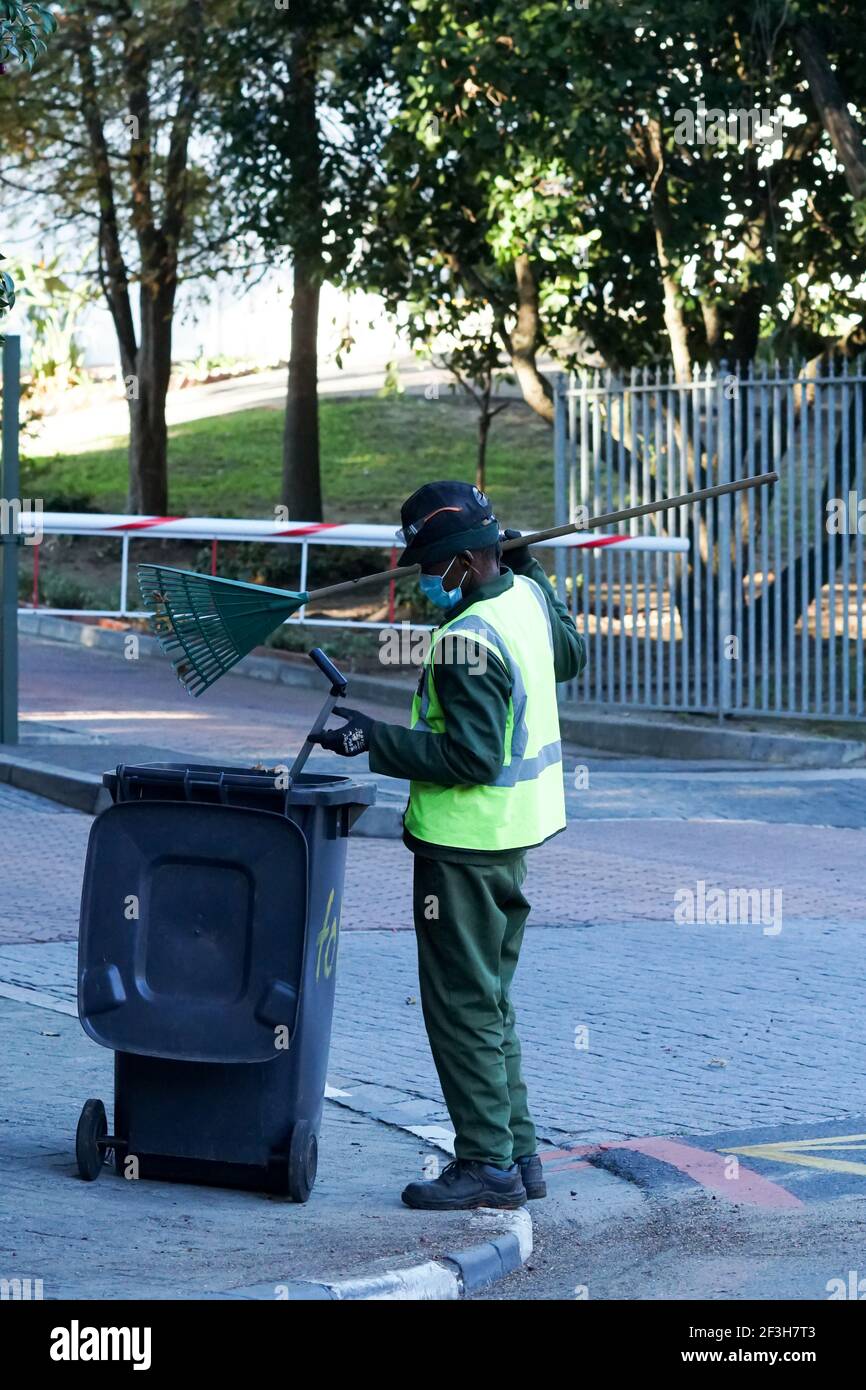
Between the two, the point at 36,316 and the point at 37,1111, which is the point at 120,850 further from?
the point at 36,316

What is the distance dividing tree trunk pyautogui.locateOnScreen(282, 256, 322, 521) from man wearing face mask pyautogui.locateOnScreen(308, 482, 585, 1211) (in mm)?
20128

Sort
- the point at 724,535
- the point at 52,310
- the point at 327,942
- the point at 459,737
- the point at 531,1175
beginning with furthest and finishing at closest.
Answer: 1. the point at 52,310
2. the point at 724,535
3. the point at 531,1175
4. the point at 327,942
5. the point at 459,737

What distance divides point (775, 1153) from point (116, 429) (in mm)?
38149

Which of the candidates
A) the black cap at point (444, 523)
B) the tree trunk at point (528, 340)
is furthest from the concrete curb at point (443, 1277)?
the tree trunk at point (528, 340)

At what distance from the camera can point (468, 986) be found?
16.3 ft

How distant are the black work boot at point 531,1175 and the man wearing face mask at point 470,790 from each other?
16 centimetres

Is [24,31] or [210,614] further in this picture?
[24,31]

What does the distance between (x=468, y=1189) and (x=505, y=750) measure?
114cm

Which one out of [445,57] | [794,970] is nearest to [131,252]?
[445,57]

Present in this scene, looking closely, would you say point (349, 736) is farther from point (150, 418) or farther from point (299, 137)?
point (150, 418)

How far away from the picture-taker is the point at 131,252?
29703 millimetres

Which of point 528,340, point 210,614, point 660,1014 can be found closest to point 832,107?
point 528,340

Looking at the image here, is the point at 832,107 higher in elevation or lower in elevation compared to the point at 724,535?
higher

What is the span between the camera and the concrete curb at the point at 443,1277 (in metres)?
4.31
